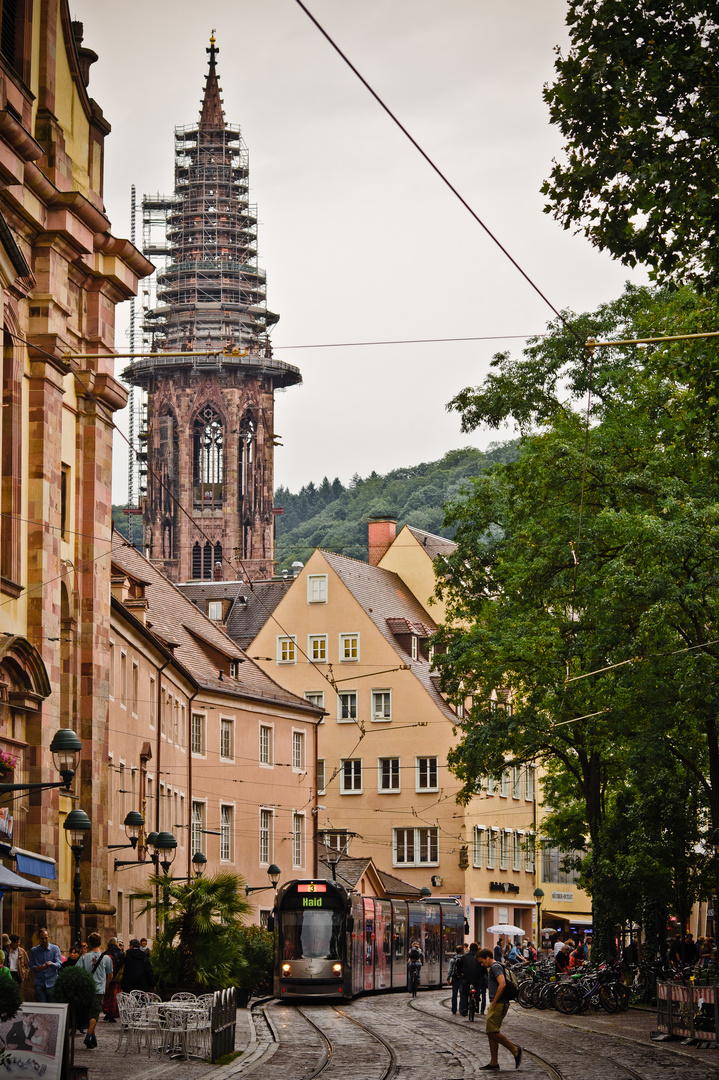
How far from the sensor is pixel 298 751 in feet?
206

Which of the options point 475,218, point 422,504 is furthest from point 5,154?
point 422,504

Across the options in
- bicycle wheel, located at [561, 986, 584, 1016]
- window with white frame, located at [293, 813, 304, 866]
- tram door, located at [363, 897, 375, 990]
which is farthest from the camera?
window with white frame, located at [293, 813, 304, 866]

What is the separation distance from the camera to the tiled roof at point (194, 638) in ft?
179

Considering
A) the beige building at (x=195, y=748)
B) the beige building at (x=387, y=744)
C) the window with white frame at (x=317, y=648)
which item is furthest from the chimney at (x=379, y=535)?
the beige building at (x=195, y=748)

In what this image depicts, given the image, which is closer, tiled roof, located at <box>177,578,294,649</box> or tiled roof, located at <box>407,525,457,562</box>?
tiled roof, located at <box>177,578,294,649</box>

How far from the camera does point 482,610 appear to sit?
4359 centimetres

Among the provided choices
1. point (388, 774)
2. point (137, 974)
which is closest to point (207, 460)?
point (388, 774)

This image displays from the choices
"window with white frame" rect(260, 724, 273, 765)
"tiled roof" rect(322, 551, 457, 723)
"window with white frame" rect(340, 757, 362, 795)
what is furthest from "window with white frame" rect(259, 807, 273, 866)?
"tiled roof" rect(322, 551, 457, 723)

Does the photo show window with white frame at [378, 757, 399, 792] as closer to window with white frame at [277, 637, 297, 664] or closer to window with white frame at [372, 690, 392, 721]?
window with white frame at [372, 690, 392, 721]

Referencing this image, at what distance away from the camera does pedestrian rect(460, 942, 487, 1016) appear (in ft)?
103

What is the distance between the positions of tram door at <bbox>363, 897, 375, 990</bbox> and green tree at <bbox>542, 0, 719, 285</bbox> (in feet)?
84.3

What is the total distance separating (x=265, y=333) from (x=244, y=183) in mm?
12353

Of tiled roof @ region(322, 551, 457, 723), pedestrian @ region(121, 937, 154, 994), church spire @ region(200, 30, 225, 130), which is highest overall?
church spire @ region(200, 30, 225, 130)

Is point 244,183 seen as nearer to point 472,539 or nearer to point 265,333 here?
point 265,333
